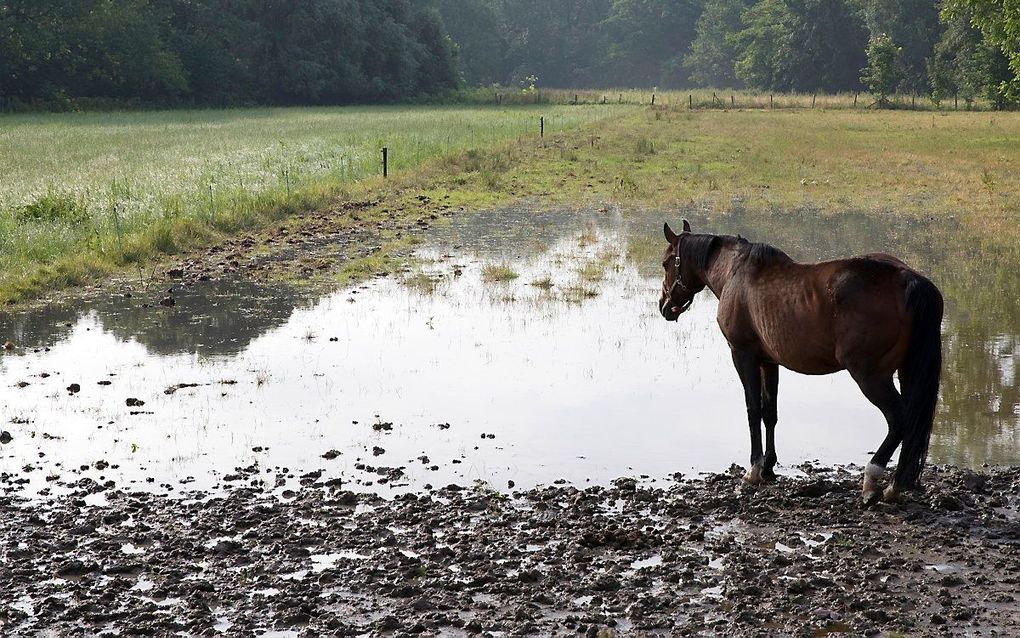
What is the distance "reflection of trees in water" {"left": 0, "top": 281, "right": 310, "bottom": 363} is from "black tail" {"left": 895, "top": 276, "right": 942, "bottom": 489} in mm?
6977

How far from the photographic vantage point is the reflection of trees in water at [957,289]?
343 inches

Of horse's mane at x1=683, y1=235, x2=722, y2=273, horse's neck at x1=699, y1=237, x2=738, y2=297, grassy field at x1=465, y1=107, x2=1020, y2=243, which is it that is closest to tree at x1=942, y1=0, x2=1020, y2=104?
grassy field at x1=465, y1=107, x2=1020, y2=243

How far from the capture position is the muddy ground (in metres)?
5.34

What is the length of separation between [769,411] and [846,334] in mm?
1031

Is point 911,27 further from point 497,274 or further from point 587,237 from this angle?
point 497,274

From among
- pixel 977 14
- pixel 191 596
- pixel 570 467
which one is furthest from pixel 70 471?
pixel 977 14

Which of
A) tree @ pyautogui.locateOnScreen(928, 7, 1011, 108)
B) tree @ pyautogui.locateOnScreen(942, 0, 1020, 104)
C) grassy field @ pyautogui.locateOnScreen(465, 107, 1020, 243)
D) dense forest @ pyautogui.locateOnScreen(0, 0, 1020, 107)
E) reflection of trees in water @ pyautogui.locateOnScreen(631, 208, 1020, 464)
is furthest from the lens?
dense forest @ pyautogui.locateOnScreen(0, 0, 1020, 107)

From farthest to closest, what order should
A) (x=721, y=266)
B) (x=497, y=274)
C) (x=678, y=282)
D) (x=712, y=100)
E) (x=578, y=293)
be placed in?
(x=712, y=100) < (x=497, y=274) < (x=578, y=293) < (x=678, y=282) < (x=721, y=266)

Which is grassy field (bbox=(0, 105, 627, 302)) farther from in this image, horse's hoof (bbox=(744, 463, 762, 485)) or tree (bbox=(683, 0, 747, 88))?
tree (bbox=(683, 0, 747, 88))

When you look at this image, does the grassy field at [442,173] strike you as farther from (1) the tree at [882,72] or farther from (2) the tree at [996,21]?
(1) the tree at [882,72]

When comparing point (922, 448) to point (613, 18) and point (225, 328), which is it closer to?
point (225, 328)

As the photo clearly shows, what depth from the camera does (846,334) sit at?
6.82m

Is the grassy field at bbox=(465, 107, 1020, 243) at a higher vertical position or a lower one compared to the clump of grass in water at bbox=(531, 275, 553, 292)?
higher

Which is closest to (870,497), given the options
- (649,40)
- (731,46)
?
(731,46)
